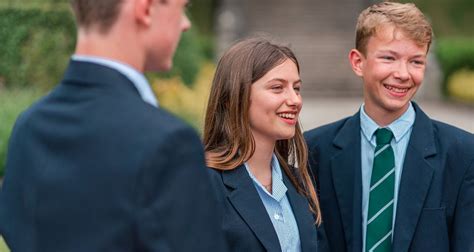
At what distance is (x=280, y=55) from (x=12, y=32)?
1051cm

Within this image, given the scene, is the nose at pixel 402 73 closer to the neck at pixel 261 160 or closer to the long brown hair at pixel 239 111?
the long brown hair at pixel 239 111

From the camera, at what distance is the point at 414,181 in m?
3.08

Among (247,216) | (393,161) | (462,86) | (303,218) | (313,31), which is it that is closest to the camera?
(247,216)

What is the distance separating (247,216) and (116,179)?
1151 millimetres

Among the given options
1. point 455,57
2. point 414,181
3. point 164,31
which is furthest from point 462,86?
point 164,31

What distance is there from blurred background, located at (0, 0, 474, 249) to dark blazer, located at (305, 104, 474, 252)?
6738mm

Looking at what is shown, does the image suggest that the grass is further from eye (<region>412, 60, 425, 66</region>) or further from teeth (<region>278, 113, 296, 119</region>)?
teeth (<region>278, 113, 296, 119</region>)

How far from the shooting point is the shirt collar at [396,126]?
323 cm

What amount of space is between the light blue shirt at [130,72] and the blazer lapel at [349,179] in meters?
1.60

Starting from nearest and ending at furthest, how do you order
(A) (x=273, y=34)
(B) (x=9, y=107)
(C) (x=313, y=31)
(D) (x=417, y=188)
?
(D) (x=417, y=188) < (B) (x=9, y=107) < (A) (x=273, y=34) < (C) (x=313, y=31)

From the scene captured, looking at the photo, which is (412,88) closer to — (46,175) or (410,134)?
(410,134)

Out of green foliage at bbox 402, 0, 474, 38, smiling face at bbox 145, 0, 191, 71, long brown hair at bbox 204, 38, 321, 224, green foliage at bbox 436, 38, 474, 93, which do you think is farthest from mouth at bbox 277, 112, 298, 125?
green foliage at bbox 402, 0, 474, 38

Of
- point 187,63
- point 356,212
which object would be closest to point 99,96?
point 356,212

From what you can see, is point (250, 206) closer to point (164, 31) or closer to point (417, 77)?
point (417, 77)
